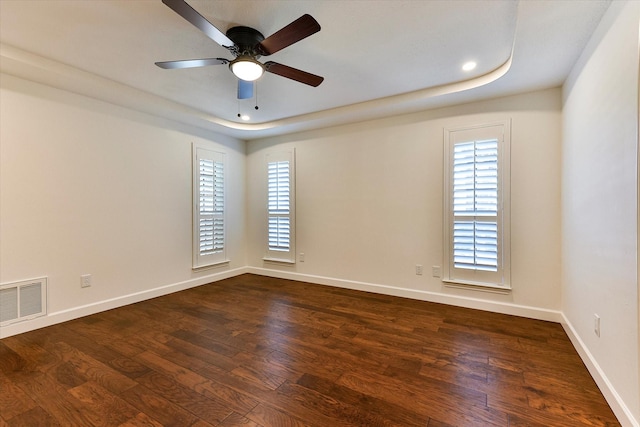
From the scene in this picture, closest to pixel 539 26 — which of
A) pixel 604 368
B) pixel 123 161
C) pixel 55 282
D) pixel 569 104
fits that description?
pixel 569 104

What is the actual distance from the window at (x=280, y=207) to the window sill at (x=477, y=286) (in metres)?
2.43

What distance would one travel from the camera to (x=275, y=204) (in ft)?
16.2

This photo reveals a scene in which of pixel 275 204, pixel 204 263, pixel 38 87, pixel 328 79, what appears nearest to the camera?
pixel 38 87

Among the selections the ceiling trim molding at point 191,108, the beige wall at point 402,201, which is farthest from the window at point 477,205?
the ceiling trim molding at point 191,108

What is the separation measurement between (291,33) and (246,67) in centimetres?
56

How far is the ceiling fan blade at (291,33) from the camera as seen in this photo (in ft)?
5.50

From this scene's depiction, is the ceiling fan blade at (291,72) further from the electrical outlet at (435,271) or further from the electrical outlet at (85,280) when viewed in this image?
the electrical outlet at (85,280)

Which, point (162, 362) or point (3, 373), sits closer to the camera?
point (3, 373)

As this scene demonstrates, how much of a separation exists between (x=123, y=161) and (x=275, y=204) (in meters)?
2.24

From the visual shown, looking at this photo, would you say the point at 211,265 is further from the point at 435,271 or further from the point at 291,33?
the point at 291,33

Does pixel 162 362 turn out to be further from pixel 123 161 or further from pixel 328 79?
pixel 328 79

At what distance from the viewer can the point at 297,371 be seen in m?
2.06

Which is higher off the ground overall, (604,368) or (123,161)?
(123,161)

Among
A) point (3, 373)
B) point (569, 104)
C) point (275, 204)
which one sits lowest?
point (3, 373)
